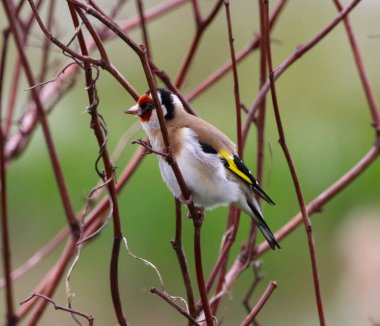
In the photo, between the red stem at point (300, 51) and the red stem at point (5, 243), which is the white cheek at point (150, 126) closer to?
the red stem at point (300, 51)

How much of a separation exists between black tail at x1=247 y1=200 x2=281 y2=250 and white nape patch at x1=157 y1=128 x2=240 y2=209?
0.06 m

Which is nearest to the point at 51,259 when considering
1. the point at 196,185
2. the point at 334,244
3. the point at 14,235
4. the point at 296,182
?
the point at 14,235

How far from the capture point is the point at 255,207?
2814mm

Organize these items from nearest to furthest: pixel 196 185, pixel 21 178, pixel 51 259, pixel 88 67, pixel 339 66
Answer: pixel 88 67 < pixel 196 185 < pixel 51 259 < pixel 21 178 < pixel 339 66

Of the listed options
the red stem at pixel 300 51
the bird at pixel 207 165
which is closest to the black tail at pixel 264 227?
the bird at pixel 207 165

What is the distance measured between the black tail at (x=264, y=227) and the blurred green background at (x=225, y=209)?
211 cm

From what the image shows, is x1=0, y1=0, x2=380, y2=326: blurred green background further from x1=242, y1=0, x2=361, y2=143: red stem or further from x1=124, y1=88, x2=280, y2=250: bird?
x1=242, y1=0, x2=361, y2=143: red stem

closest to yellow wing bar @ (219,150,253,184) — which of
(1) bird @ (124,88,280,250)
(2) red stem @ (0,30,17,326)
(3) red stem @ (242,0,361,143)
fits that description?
(1) bird @ (124,88,280,250)

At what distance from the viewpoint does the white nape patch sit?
2.80 metres

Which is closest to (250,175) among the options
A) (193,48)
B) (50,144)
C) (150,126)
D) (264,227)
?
(264,227)

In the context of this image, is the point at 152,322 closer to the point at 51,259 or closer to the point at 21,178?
the point at 51,259

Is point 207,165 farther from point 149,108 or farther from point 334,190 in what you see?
point 334,190

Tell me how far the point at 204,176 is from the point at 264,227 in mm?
294

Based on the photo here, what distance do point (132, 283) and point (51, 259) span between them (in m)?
0.65
